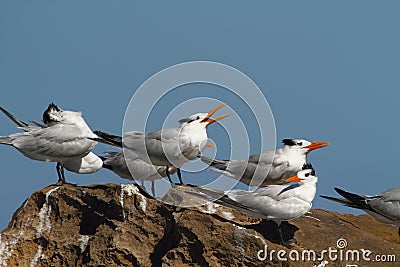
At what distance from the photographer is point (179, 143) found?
11906 mm

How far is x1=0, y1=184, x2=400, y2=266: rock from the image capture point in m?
10.3

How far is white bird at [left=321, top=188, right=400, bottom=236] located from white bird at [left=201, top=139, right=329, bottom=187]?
0.98 m

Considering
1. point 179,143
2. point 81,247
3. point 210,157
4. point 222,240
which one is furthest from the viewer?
point 210,157

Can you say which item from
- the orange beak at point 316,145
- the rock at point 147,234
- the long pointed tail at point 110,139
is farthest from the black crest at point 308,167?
the long pointed tail at point 110,139

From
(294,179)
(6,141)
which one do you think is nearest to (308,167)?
(294,179)

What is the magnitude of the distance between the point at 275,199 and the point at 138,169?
293cm

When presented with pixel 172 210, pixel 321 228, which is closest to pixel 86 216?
pixel 172 210

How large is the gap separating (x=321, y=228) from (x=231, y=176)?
73.5 inches

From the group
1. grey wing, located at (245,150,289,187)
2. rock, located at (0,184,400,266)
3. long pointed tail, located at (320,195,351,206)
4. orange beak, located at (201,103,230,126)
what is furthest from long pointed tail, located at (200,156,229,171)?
long pointed tail, located at (320,195,351,206)

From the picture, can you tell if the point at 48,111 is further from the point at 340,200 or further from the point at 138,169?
the point at 340,200

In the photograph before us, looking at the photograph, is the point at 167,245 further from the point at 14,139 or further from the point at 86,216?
the point at 14,139

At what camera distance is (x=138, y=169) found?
1272 centimetres

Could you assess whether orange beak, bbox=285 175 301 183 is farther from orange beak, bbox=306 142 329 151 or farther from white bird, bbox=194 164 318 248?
orange beak, bbox=306 142 329 151

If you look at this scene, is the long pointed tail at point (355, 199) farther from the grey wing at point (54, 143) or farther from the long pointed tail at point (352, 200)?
the grey wing at point (54, 143)
